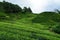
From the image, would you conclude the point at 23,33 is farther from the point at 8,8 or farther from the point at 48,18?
the point at 8,8

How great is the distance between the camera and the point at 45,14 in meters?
69.4

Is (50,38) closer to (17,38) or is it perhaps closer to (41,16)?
(17,38)

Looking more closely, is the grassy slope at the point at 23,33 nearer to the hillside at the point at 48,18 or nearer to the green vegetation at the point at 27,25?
the green vegetation at the point at 27,25

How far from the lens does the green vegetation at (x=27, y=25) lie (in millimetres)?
37312

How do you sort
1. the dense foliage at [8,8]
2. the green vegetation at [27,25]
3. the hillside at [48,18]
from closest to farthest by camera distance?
the green vegetation at [27,25], the hillside at [48,18], the dense foliage at [8,8]

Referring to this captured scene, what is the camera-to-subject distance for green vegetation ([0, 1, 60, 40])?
122ft

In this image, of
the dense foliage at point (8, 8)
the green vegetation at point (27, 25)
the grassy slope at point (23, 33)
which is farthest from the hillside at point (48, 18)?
the dense foliage at point (8, 8)

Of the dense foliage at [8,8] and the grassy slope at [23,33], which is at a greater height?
the dense foliage at [8,8]

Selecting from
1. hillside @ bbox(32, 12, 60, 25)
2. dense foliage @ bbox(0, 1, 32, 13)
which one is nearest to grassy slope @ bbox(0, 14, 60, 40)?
hillside @ bbox(32, 12, 60, 25)

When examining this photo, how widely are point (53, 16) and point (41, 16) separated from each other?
137 inches

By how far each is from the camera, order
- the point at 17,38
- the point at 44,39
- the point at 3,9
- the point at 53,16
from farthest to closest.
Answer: the point at 3,9, the point at 53,16, the point at 44,39, the point at 17,38

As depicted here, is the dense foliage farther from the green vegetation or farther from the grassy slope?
the grassy slope

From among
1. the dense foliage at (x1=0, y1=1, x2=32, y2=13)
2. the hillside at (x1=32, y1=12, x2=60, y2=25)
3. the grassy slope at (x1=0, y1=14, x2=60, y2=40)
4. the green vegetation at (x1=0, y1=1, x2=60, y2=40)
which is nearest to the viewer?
the grassy slope at (x1=0, y1=14, x2=60, y2=40)

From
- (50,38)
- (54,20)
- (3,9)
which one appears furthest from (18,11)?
(50,38)
